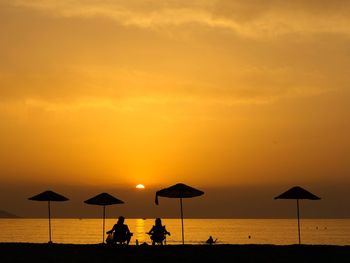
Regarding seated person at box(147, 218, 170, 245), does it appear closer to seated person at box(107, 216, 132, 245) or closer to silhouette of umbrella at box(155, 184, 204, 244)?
silhouette of umbrella at box(155, 184, 204, 244)

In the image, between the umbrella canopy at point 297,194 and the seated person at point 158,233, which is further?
the umbrella canopy at point 297,194

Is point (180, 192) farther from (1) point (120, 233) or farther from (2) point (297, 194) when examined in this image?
(2) point (297, 194)

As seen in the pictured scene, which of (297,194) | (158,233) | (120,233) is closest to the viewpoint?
(120,233)

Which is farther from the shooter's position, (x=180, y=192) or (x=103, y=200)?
(x=103, y=200)

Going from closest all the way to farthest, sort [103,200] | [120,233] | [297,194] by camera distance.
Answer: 1. [120,233]
2. [297,194]
3. [103,200]

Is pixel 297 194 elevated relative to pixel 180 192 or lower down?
lower down
